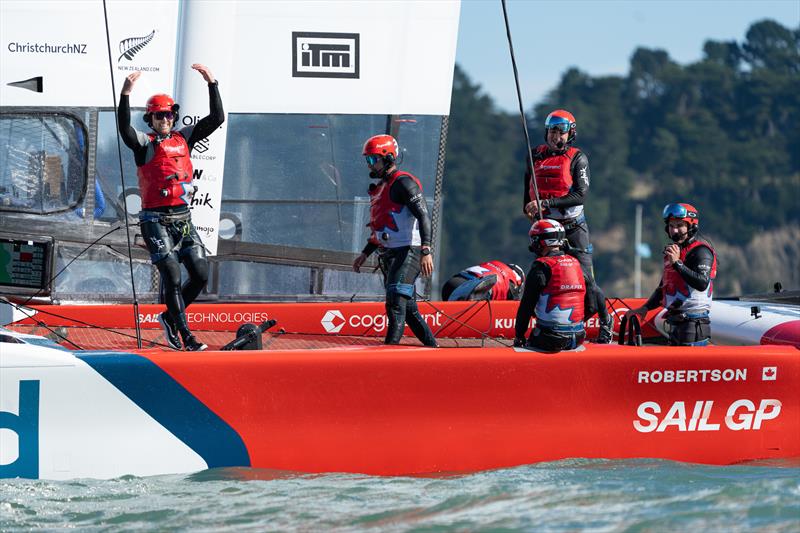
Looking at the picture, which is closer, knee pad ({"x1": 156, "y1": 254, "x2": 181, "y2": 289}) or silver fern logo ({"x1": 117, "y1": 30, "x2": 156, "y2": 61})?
knee pad ({"x1": 156, "y1": 254, "x2": 181, "y2": 289})

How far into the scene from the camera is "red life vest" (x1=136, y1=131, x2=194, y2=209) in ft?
24.8

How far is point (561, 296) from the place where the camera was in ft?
23.9

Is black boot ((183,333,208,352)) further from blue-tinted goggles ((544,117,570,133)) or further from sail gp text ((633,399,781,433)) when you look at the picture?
blue-tinted goggles ((544,117,570,133))

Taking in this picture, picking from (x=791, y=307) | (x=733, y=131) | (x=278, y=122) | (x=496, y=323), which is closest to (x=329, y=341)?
(x=496, y=323)

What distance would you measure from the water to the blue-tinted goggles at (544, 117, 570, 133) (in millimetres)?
2451

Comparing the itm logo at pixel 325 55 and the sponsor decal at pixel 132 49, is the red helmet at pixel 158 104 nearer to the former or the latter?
the sponsor decal at pixel 132 49

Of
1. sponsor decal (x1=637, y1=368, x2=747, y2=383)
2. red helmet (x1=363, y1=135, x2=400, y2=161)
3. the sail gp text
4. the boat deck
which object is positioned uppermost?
red helmet (x1=363, y1=135, x2=400, y2=161)

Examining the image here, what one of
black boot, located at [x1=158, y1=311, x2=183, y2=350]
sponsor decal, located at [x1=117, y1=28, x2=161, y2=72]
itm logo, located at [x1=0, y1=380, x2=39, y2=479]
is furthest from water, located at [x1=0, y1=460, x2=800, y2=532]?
sponsor decal, located at [x1=117, y1=28, x2=161, y2=72]

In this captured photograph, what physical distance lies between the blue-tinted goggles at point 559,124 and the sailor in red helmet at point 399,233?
1.22 metres

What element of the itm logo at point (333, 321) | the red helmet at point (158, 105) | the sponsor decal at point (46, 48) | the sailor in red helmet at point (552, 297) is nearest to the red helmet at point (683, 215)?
the sailor in red helmet at point (552, 297)

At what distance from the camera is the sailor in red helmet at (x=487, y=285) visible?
1002cm

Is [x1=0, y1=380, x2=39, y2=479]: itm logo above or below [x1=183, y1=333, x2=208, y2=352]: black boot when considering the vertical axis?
below

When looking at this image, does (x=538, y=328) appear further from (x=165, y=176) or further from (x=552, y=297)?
(x=165, y=176)

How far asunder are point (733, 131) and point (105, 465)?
7708 centimetres
